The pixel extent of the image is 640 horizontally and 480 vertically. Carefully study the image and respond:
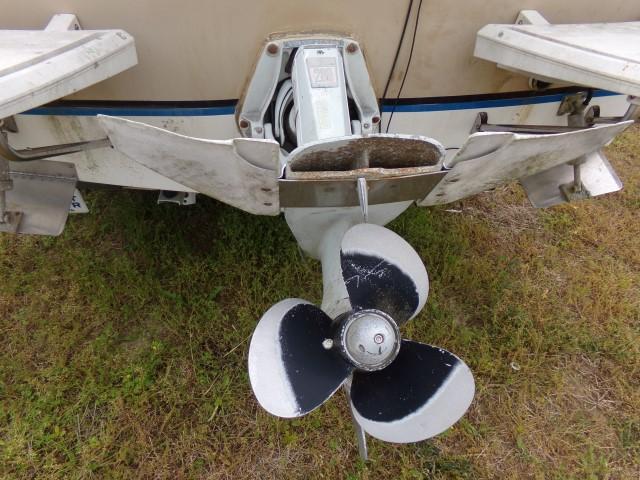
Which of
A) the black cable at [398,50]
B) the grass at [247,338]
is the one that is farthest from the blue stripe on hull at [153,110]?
the grass at [247,338]

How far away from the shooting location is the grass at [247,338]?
1.94 meters

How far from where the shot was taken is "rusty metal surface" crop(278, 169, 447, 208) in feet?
4.38

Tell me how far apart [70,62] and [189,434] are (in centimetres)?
147

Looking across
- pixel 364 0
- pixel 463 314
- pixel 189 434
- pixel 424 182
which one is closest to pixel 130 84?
pixel 364 0

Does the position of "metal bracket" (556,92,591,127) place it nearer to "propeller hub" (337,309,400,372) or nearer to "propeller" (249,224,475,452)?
"propeller" (249,224,475,452)

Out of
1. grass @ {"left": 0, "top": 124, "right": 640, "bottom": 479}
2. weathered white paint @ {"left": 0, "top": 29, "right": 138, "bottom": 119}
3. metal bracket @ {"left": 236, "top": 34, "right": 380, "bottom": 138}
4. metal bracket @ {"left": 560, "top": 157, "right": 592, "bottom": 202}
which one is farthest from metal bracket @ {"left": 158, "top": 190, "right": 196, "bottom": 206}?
metal bracket @ {"left": 560, "top": 157, "right": 592, "bottom": 202}

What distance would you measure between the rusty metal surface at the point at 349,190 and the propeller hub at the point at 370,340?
1.16 ft

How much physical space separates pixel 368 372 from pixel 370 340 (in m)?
0.21

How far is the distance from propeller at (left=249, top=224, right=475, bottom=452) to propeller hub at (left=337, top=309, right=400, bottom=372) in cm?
4

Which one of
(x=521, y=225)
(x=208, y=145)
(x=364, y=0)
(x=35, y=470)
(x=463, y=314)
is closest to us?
(x=208, y=145)

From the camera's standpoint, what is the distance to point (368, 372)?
1.43 m

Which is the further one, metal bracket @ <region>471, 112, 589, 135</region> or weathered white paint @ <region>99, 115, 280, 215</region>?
metal bracket @ <region>471, 112, 589, 135</region>

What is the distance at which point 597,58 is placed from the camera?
1.37 metres

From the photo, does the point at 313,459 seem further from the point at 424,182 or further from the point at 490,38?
the point at 490,38
